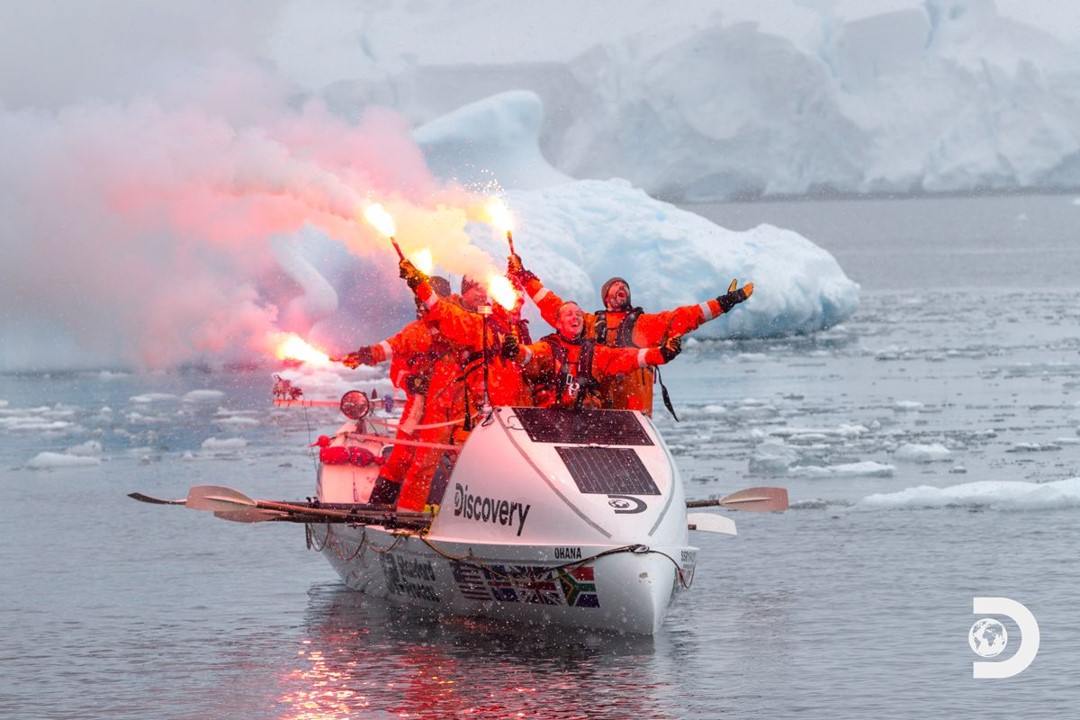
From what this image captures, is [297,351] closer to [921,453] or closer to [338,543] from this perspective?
[338,543]

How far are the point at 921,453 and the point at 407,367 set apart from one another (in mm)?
11188

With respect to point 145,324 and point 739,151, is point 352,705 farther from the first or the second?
point 739,151

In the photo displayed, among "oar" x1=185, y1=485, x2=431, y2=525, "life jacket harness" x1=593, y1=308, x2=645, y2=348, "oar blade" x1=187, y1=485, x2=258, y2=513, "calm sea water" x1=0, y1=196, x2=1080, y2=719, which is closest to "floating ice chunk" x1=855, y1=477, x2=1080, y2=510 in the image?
"calm sea water" x1=0, y1=196, x2=1080, y2=719

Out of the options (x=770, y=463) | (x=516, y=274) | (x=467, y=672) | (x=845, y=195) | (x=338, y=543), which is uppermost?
(x=845, y=195)

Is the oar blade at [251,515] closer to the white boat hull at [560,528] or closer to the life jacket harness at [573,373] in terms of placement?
the white boat hull at [560,528]

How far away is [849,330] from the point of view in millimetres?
53500

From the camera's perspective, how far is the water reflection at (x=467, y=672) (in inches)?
565

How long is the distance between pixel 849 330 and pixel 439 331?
121ft

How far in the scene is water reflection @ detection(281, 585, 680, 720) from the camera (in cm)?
1435

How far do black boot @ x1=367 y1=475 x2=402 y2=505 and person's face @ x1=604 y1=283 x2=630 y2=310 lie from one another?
2588mm

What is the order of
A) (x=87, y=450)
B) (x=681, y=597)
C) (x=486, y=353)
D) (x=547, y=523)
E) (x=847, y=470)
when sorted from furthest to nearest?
1. (x=87, y=450)
2. (x=847, y=470)
3. (x=681, y=597)
4. (x=486, y=353)
5. (x=547, y=523)

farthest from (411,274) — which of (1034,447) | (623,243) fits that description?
(623,243)

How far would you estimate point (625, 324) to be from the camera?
59.3ft

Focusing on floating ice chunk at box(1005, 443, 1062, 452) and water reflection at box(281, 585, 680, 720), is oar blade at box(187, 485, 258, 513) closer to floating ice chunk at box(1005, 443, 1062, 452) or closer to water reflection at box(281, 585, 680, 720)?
water reflection at box(281, 585, 680, 720)
